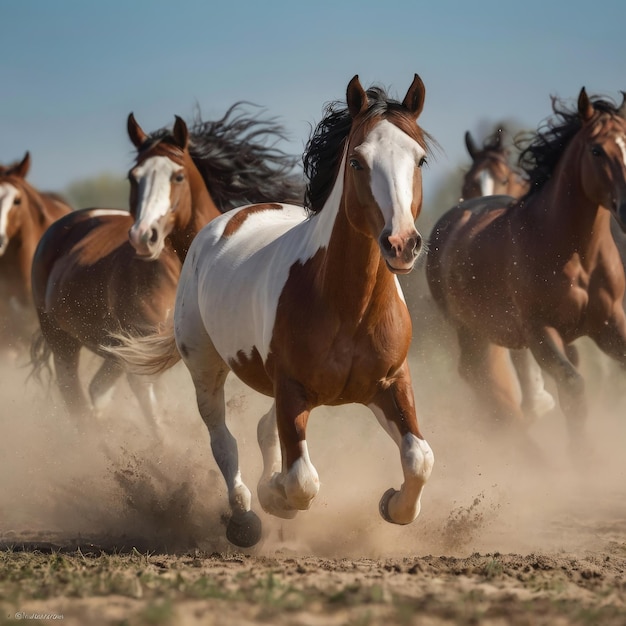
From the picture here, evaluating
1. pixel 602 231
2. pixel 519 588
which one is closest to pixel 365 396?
pixel 519 588

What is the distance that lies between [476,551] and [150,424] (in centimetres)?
312

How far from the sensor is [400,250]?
4.03 m

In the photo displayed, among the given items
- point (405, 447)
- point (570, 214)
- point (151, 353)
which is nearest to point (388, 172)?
point (405, 447)

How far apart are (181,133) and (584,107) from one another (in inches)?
105

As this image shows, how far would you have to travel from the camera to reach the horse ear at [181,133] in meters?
7.59

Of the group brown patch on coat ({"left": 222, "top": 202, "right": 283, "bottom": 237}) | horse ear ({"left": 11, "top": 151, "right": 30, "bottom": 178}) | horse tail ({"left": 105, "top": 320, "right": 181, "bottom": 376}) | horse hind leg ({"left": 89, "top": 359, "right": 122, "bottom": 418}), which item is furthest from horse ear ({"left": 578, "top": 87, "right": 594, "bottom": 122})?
horse ear ({"left": 11, "top": 151, "right": 30, "bottom": 178})

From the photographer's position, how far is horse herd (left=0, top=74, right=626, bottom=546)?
4.54 m

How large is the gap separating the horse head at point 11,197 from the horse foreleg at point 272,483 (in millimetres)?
5935

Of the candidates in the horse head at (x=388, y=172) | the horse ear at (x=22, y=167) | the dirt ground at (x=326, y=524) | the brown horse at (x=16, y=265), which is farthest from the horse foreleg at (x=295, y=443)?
the horse ear at (x=22, y=167)

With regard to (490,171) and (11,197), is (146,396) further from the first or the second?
(490,171)

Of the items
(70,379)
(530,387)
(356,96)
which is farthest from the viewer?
(70,379)

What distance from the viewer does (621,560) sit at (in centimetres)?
512

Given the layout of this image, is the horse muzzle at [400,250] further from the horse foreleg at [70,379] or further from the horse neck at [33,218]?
the horse neck at [33,218]

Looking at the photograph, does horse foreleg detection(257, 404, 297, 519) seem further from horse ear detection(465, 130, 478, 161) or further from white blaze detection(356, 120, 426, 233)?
horse ear detection(465, 130, 478, 161)
